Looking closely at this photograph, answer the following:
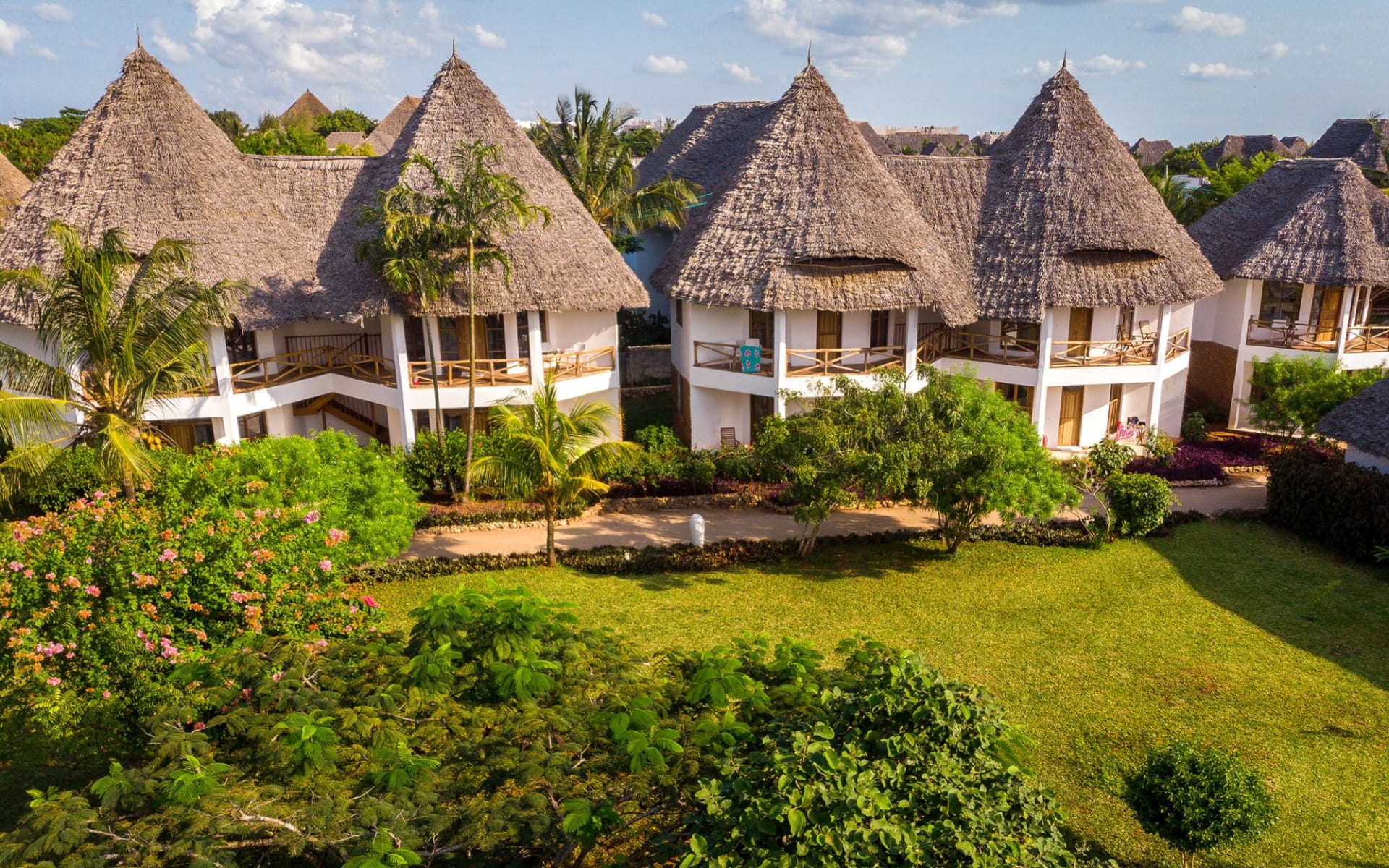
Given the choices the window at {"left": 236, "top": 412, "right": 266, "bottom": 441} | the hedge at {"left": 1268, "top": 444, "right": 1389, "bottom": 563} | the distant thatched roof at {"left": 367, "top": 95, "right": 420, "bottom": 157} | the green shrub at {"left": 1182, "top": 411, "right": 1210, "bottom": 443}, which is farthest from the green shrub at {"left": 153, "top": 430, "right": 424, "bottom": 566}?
the distant thatched roof at {"left": 367, "top": 95, "right": 420, "bottom": 157}

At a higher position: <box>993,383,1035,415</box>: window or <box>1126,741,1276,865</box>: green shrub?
<box>993,383,1035,415</box>: window

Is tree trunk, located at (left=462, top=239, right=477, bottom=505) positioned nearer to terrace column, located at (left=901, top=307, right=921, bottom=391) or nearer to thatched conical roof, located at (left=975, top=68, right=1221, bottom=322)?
terrace column, located at (left=901, top=307, right=921, bottom=391)

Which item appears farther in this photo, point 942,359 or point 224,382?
point 942,359

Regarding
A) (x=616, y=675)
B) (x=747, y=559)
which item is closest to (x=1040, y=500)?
(x=747, y=559)

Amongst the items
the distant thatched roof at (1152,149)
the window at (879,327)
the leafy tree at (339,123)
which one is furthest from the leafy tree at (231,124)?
the distant thatched roof at (1152,149)

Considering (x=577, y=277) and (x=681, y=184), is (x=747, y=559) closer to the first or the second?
(x=577, y=277)

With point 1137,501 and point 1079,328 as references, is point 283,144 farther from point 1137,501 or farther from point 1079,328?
point 1137,501

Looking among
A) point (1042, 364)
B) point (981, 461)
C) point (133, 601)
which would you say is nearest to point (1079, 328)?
point (1042, 364)
